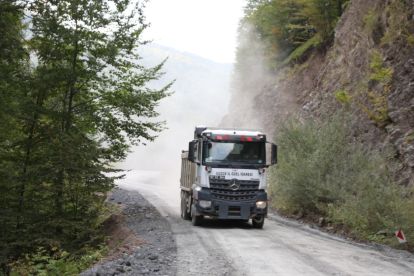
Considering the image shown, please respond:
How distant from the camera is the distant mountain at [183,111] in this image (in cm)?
9179

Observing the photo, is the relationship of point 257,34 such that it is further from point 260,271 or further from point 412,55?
point 260,271

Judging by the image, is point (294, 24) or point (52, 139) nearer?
point (52, 139)

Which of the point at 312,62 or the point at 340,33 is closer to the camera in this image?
the point at 340,33

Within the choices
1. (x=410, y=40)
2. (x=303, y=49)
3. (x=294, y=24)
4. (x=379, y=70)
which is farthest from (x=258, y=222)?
(x=294, y=24)

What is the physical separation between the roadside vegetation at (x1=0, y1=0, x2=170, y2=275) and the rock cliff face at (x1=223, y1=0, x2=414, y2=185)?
34.1 ft

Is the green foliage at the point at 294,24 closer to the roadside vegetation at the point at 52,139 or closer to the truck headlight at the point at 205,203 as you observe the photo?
the roadside vegetation at the point at 52,139

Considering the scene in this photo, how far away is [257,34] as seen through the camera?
44.1 m

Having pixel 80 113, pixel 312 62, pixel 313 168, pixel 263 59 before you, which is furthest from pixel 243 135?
pixel 263 59

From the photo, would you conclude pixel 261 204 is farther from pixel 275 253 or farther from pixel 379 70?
pixel 379 70

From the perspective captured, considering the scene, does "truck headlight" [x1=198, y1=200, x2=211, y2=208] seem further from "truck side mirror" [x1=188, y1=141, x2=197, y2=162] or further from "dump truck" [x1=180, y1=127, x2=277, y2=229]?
"truck side mirror" [x1=188, y1=141, x2=197, y2=162]

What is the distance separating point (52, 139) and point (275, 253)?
8634 millimetres

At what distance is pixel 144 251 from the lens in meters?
12.8

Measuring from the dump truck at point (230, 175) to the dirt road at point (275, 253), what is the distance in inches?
25.5

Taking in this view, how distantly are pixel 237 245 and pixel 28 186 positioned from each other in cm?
759
